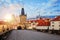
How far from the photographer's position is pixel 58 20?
34.3 m

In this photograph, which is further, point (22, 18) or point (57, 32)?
point (22, 18)

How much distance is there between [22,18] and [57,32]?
52.5 feet

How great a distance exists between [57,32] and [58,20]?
1685 centimetres

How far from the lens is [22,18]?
33156 mm

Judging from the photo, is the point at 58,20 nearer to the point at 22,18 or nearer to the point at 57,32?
the point at 22,18

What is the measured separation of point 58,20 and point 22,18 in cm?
659

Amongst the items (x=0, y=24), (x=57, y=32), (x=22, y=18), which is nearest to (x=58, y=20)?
(x=22, y=18)

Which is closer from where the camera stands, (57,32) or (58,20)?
(57,32)

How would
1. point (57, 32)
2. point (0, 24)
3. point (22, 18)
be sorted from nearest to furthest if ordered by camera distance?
point (57, 32) < point (0, 24) < point (22, 18)

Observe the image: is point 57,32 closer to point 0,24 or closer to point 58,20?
point 0,24

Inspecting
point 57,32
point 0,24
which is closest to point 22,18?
point 0,24

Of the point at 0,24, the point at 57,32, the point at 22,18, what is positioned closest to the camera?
the point at 57,32

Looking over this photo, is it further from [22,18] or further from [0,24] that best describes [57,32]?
[22,18]

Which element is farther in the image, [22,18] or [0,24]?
[22,18]
